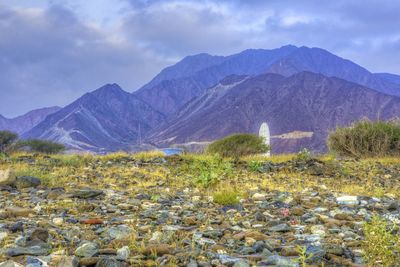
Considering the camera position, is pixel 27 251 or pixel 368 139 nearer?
pixel 27 251

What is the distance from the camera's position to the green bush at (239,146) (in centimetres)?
1998

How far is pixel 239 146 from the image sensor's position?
20.4m

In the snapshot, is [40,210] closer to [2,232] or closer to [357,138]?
[2,232]

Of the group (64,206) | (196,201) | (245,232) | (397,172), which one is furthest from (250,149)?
(245,232)

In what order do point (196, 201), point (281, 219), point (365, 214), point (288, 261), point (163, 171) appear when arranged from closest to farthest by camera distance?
point (288, 261) → point (281, 219) → point (365, 214) → point (196, 201) → point (163, 171)

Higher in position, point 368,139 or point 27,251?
point 368,139

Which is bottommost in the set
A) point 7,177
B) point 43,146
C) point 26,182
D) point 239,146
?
point 26,182

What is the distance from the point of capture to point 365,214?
6.09 m

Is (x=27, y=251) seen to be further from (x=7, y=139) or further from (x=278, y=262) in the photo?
(x=7, y=139)

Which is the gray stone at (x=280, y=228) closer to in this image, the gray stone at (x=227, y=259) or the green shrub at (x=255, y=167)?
the gray stone at (x=227, y=259)

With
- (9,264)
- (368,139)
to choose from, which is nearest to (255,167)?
(368,139)

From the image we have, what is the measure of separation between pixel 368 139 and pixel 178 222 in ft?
51.0

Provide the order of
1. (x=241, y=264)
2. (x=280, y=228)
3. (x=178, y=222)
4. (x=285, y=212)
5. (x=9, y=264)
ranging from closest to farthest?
(x=9, y=264) < (x=241, y=264) < (x=280, y=228) < (x=178, y=222) < (x=285, y=212)

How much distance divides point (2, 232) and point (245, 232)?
7.67 feet
